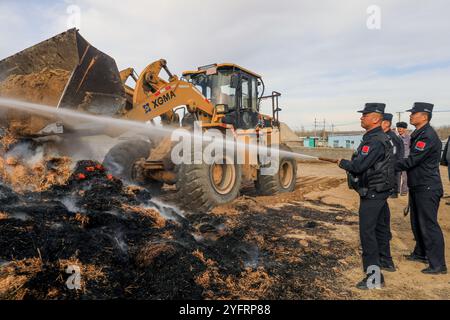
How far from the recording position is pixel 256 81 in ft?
29.9

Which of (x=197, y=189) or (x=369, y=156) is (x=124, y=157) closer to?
(x=197, y=189)

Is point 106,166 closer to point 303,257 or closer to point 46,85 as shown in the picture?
point 46,85

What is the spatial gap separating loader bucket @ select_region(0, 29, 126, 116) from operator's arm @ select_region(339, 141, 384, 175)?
14.1ft

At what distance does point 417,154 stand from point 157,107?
190 inches

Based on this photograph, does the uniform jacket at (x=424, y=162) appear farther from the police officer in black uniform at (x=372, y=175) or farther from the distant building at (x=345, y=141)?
the distant building at (x=345, y=141)

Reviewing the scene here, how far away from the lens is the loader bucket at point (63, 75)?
534 cm

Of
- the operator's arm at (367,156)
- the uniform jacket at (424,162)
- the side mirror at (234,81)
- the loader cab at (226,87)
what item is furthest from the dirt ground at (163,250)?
the side mirror at (234,81)

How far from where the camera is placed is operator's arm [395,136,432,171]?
4160 millimetres

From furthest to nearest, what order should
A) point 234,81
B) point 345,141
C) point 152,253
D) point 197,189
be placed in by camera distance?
1. point 345,141
2. point 234,81
3. point 197,189
4. point 152,253

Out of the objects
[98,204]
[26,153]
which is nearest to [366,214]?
[98,204]

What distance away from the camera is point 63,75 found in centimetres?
537

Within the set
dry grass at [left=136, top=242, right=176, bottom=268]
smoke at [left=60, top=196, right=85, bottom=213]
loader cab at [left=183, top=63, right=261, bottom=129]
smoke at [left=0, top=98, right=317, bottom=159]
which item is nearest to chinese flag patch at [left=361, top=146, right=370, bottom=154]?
smoke at [left=0, top=98, right=317, bottom=159]

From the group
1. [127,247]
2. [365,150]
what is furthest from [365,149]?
[127,247]
